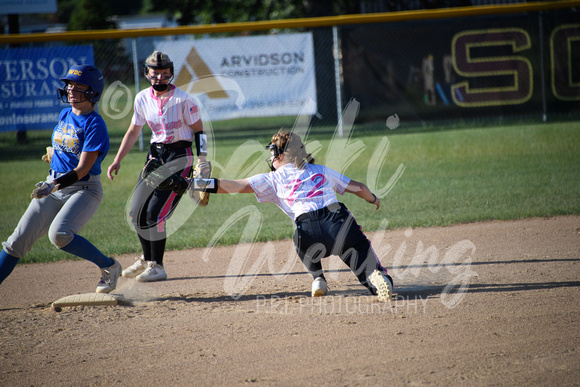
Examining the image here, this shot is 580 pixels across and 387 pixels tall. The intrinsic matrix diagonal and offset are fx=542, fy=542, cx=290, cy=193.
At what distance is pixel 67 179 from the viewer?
4.04 metres

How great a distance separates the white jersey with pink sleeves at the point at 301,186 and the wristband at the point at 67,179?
1327mm

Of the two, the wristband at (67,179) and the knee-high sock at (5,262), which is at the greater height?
the wristband at (67,179)

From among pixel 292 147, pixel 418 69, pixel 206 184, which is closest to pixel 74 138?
pixel 206 184

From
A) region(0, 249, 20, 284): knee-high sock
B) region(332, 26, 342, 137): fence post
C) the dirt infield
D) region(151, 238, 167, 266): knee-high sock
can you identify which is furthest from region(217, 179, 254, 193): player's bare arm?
region(332, 26, 342, 137): fence post

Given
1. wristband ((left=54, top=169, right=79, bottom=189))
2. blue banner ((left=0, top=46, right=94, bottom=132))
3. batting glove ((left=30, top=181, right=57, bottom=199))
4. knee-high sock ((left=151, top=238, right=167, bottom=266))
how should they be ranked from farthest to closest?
1. blue banner ((left=0, top=46, right=94, bottom=132))
2. knee-high sock ((left=151, top=238, right=167, bottom=266))
3. wristband ((left=54, top=169, right=79, bottom=189))
4. batting glove ((left=30, top=181, right=57, bottom=199))

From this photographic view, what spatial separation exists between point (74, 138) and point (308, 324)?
7.53 ft

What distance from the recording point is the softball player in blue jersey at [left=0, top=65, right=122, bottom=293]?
4.12m

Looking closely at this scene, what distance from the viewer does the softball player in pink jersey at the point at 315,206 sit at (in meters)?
4.18

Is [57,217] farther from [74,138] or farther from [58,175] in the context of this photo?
[74,138]

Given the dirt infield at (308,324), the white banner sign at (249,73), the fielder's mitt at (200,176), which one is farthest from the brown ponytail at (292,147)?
the white banner sign at (249,73)

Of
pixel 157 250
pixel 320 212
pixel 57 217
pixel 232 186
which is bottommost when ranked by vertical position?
pixel 157 250

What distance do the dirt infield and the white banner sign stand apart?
755 cm

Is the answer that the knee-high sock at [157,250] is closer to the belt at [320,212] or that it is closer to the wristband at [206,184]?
the wristband at [206,184]

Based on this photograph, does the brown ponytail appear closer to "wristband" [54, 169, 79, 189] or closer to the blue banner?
"wristband" [54, 169, 79, 189]
